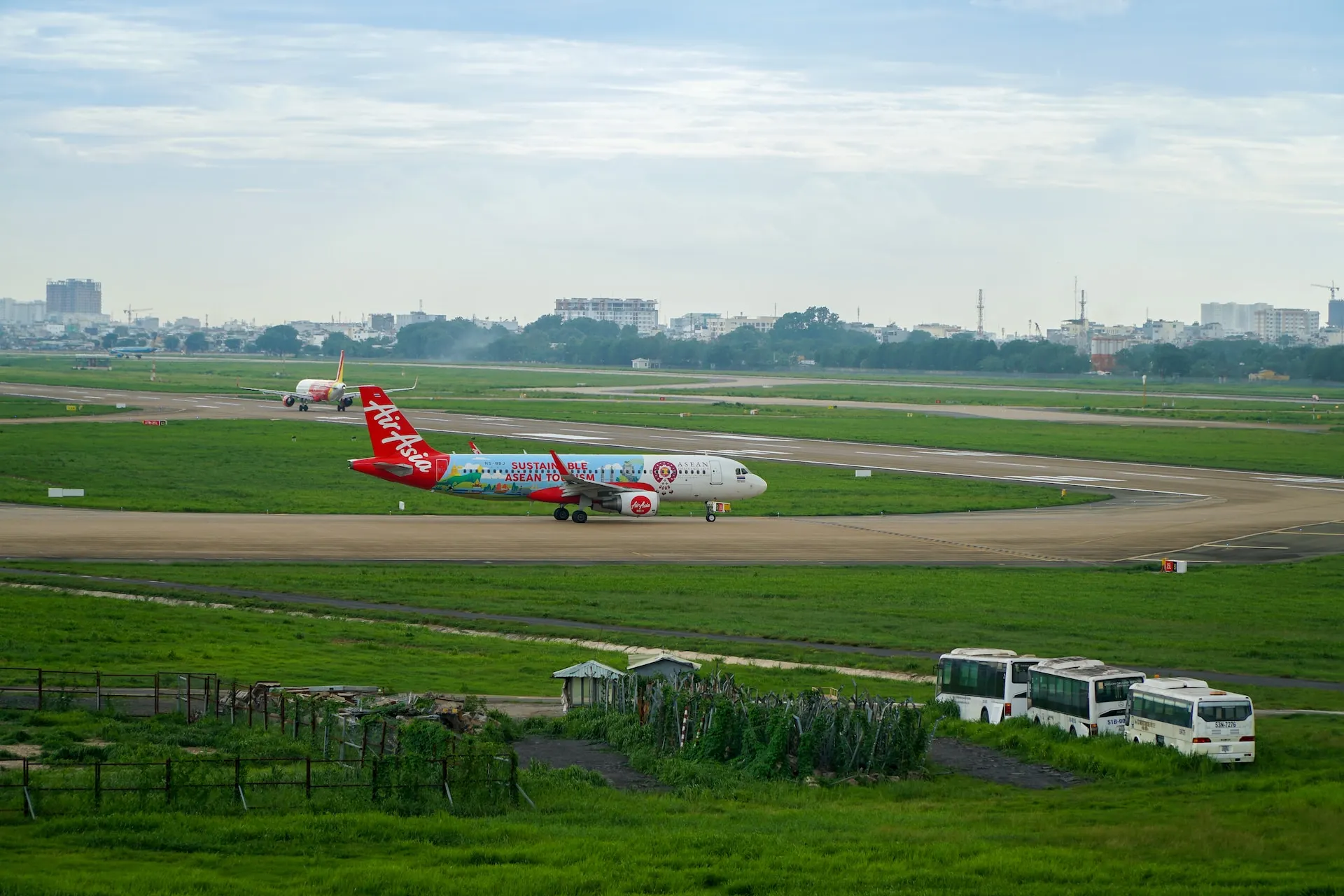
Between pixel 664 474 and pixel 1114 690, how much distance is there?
49.6 metres

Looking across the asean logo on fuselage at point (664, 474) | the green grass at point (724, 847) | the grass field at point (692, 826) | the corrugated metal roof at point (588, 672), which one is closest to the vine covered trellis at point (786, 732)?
the grass field at point (692, 826)

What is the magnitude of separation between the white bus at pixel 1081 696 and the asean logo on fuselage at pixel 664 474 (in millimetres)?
47279

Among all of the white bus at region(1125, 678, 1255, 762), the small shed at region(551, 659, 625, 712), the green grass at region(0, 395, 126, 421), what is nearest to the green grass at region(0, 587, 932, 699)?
the small shed at region(551, 659, 625, 712)

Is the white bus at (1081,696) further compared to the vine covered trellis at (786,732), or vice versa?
the white bus at (1081,696)

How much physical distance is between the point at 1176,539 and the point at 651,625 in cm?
3829

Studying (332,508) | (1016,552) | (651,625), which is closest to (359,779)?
(651,625)

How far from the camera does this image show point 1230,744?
1276 inches

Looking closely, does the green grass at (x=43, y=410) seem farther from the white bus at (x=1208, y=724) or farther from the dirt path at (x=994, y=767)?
the white bus at (x=1208, y=724)

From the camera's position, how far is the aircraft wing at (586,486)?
80.8 meters

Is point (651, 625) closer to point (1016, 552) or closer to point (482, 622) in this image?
point (482, 622)

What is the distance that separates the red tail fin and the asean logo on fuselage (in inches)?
519

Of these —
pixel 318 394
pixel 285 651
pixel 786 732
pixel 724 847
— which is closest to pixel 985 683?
pixel 786 732

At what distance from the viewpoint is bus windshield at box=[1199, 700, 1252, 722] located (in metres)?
32.3

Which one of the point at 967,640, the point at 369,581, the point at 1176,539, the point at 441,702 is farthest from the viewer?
the point at 1176,539
